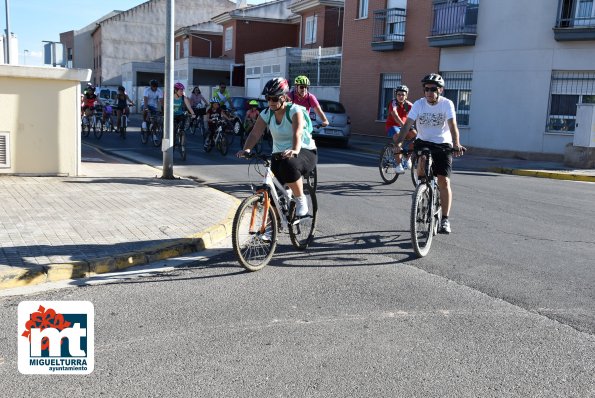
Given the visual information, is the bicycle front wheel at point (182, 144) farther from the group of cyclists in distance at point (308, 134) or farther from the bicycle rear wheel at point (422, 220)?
the bicycle rear wheel at point (422, 220)

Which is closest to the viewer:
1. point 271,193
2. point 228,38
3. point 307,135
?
point 271,193

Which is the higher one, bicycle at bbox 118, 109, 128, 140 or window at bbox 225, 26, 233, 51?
window at bbox 225, 26, 233, 51

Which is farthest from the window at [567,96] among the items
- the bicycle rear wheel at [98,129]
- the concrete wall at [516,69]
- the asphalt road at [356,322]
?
the bicycle rear wheel at [98,129]

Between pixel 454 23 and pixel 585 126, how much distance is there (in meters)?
7.41

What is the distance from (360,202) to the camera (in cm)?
1002

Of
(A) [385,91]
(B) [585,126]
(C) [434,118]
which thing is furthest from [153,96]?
(C) [434,118]

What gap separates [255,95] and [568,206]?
30.8m

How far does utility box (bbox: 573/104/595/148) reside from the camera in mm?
16859

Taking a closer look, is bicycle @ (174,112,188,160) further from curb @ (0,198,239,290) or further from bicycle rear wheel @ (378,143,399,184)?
curb @ (0,198,239,290)

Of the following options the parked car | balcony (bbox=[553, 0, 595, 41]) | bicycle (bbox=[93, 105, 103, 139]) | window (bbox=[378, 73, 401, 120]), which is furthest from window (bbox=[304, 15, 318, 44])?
balcony (bbox=[553, 0, 595, 41])

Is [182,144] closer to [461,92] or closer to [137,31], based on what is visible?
[461,92]

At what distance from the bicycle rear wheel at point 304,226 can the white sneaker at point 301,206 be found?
4cm

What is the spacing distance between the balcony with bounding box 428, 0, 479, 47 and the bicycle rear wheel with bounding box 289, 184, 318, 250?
16.8m

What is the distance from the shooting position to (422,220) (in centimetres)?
668
